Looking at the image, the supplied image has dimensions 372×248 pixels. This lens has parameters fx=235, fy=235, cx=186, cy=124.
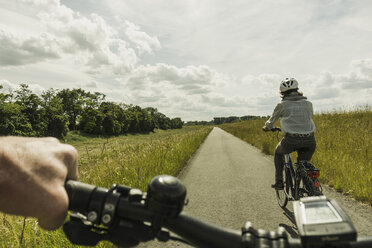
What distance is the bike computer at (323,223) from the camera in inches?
29.9

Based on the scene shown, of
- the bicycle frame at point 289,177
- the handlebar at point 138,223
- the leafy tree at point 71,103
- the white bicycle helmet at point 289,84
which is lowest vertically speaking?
the bicycle frame at point 289,177

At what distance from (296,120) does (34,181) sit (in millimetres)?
4592

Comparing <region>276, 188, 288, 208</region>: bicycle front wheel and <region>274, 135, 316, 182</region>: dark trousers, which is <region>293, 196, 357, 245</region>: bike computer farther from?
<region>276, 188, 288, 208</region>: bicycle front wheel

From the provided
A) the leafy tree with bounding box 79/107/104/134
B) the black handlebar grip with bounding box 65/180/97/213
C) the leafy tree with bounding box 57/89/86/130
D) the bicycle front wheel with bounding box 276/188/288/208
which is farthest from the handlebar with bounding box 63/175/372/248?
the leafy tree with bounding box 57/89/86/130

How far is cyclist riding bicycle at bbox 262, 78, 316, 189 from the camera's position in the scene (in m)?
4.45

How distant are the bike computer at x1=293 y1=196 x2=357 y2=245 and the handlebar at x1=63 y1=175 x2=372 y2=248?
0.23 ft

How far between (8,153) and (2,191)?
10 centimetres

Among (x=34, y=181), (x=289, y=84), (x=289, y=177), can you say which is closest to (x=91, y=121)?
(x=289, y=177)

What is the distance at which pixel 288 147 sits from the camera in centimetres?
461

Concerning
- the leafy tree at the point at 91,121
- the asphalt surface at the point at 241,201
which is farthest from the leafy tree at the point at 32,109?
the asphalt surface at the point at 241,201

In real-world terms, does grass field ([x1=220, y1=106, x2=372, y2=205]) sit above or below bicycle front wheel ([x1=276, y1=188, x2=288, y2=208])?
above

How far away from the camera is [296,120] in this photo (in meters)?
4.50

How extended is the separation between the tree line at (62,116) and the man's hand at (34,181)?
1182 inches

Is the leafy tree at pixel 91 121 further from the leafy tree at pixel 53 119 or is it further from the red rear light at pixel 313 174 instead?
the red rear light at pixel 313 174
